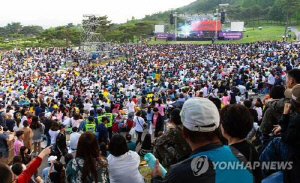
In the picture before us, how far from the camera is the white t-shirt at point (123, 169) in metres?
3.25

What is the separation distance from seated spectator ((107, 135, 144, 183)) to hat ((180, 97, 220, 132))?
167 cm

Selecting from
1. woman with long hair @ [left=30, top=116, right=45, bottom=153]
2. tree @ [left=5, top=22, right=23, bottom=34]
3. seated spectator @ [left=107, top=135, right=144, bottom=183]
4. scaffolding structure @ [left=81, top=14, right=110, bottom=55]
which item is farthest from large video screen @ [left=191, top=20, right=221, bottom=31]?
seated spectator @ [left=107, top=135, right=144, bottom=183]

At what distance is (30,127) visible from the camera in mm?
7801

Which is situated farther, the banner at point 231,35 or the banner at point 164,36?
the banner at point 164,36

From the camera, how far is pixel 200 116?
1.77 metres

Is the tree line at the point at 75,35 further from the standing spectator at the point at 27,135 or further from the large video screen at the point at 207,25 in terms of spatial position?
the standing spectator at the point at 27,135

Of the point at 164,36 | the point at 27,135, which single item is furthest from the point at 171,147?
the point at 164,36

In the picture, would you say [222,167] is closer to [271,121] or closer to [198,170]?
[198,170]

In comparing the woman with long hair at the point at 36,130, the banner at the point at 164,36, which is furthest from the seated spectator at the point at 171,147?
the banner at the point at 164,36

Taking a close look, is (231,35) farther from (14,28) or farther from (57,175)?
(14,28)

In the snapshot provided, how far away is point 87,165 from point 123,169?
50 centimetres

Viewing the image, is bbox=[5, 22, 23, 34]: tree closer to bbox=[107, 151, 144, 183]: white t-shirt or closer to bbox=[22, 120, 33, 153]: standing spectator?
bbox=[22, 120, 33, 153]: standing spectator

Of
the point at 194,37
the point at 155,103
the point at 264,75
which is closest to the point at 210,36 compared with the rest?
the point at 194,37

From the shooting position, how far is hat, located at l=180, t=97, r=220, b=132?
5.78 feet
